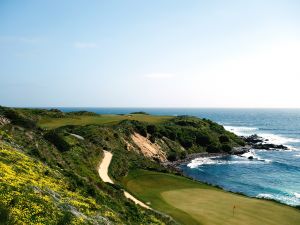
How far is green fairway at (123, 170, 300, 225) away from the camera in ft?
106

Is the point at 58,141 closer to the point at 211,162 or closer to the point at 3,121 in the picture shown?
the point at 3,121

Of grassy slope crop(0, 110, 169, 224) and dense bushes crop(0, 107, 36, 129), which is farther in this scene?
A: dense bushes crop(0, 107, 36, 129)

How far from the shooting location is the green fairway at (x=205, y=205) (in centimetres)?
3222

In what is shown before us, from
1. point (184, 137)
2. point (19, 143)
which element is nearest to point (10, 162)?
point (19, 143)

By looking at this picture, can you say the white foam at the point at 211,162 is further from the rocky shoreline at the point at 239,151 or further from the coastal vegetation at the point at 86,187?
the coastal vegetation at the point at 86,187

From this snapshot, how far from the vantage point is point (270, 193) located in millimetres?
56344

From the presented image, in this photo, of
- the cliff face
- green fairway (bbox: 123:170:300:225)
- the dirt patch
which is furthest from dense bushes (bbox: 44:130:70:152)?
the dirt patch

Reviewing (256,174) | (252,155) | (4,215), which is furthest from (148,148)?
(4,215)

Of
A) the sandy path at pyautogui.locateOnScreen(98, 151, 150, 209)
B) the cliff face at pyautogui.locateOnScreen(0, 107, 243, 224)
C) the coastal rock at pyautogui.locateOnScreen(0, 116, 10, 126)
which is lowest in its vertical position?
the sandy path at pyautogui.locateOnScreen(98, 151, 150, 209)

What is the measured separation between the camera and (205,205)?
3628 centimetres

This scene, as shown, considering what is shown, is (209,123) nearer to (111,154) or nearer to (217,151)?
(217,151)

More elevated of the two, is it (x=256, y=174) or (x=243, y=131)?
(x=243, y=131)

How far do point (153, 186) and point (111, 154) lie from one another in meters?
15.6

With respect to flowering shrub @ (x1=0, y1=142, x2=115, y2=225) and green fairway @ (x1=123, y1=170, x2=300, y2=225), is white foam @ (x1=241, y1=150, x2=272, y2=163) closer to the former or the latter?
green fairway @ (x1=123, y1=170, x2=300, y2=225)
